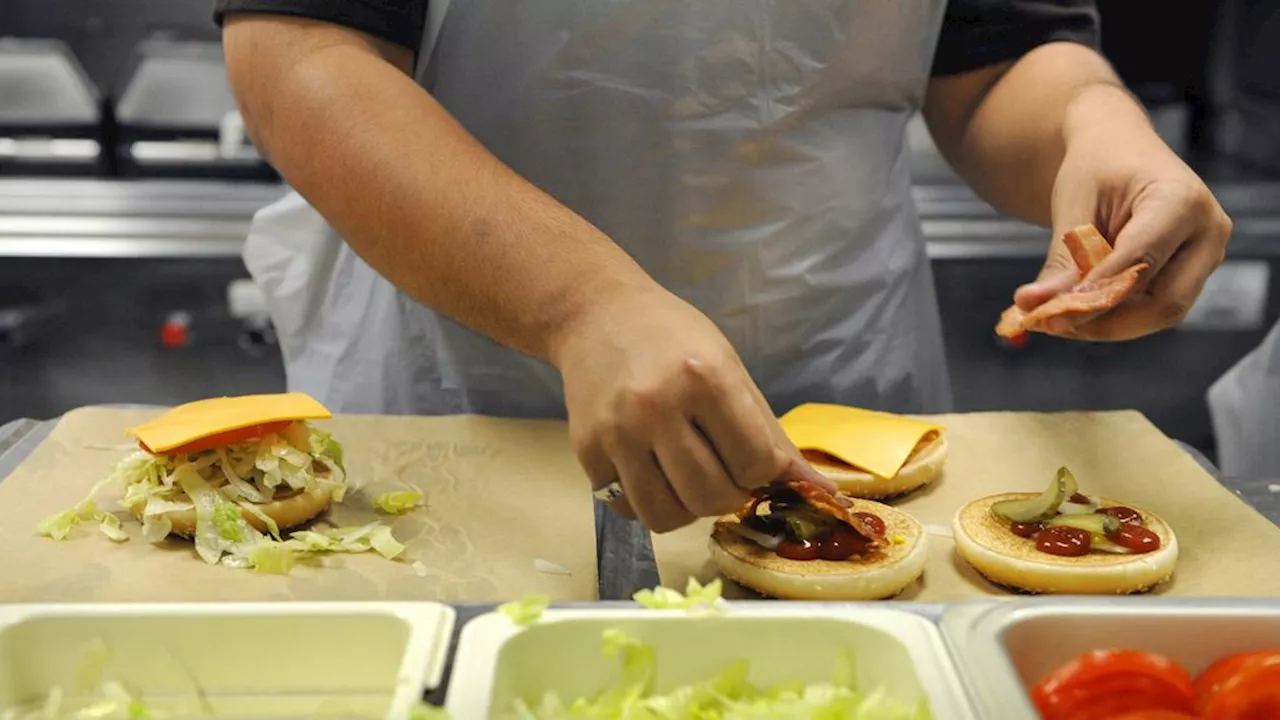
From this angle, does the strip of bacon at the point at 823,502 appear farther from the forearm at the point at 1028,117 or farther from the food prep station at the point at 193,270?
the food prep station at the point at 193,270

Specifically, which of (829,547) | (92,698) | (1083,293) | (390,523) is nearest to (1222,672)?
(829,547)

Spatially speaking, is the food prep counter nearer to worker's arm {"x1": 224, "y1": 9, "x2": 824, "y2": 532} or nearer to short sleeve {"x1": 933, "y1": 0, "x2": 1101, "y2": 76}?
worker's arm {"x1": 224, "y1": 9, "x2": 824, "y2": 532}

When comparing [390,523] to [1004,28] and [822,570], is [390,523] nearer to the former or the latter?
[822,570]

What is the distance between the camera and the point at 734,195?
188 cm

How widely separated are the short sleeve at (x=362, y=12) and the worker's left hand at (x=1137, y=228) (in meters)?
0.89

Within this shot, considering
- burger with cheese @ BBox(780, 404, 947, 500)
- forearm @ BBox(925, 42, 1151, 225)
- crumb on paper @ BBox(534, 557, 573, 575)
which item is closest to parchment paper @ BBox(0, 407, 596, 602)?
crumb on paper @ BBox(534, 557, 573, 575)

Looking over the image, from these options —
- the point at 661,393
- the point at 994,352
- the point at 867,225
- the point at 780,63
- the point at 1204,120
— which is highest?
the point at 780,63

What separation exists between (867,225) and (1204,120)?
6.94ft

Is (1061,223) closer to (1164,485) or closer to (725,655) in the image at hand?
(1164,485)

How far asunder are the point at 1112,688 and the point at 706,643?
314mm

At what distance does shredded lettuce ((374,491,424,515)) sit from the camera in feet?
5.55

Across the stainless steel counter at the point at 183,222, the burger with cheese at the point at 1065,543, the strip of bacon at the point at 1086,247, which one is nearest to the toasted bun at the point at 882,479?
the burger with cheese at the point at 1065,543

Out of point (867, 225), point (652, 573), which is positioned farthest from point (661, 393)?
point (867, 225)

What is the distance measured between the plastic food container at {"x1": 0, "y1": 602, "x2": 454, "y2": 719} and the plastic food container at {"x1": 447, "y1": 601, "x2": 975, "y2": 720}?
0.08 meters
